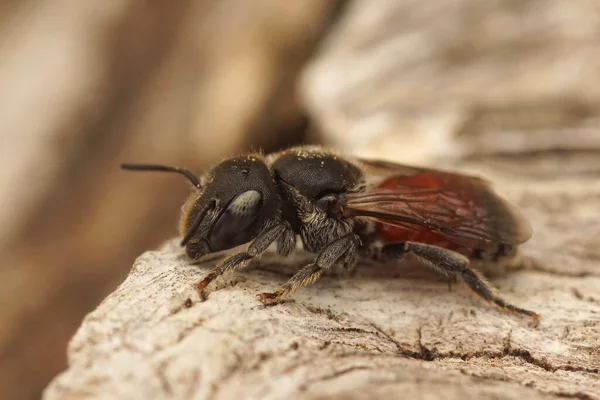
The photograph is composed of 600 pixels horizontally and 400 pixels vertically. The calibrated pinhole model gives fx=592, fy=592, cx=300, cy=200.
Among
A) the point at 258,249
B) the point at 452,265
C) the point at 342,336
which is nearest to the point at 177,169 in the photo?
the point at 258,249

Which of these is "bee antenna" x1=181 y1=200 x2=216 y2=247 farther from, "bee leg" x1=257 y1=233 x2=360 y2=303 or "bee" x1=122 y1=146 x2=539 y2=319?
"bee leg" x1=257 y1=233 x2=360 y2=303

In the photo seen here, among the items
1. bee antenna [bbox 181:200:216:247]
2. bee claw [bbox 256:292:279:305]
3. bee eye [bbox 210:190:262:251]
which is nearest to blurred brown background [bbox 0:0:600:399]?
bee eye [bbox 210:190:262:251]

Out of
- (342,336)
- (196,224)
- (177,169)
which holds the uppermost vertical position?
(177,169)

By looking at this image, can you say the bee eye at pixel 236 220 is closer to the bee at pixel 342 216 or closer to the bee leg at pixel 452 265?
the bee at pixel 342 216

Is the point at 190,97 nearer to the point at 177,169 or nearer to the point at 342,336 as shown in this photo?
the point at 177,169

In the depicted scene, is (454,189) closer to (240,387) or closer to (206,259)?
(206,259)

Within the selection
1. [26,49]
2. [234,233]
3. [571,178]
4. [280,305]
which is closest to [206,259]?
[234,233]

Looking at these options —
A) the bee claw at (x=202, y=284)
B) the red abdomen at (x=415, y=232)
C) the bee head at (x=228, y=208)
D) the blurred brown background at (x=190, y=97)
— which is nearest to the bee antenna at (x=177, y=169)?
the bee head at (x=228, y=208)

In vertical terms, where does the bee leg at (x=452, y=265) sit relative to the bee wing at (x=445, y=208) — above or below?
below
